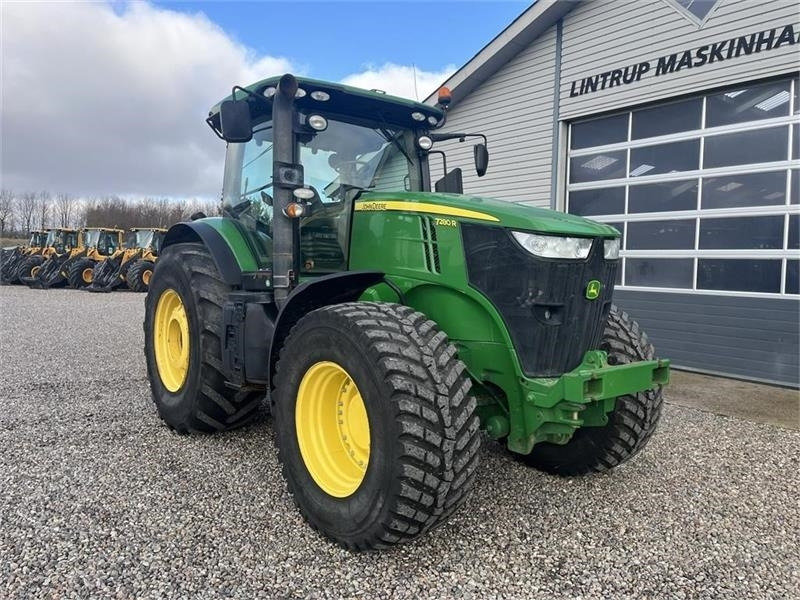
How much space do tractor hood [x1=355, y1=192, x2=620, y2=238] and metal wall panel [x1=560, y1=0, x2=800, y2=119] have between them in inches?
195

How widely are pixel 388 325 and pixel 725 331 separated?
5.76m

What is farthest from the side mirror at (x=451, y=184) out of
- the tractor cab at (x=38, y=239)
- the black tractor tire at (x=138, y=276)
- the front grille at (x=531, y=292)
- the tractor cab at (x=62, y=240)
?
the tractor cab at (x=38, y=239)

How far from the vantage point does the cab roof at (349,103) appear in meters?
3.51

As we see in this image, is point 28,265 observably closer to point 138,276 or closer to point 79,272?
point 79,272

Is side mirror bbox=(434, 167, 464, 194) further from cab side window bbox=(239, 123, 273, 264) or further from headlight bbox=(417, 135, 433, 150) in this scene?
cab side window bbox=(239, 123, 273, 264)

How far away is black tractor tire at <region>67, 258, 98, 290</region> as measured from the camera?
20078mm

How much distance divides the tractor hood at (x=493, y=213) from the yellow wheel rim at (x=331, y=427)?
0.96m

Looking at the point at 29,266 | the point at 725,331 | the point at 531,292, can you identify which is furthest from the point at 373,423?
the point at 29,266

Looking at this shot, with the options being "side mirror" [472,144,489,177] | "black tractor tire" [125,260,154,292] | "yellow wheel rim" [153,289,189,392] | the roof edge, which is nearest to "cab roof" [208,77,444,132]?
"side mirror" [472,144,489,177]

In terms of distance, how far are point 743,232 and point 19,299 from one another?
1756cm

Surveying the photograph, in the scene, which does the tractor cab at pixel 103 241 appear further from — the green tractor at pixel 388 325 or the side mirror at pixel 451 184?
the side mirror at pixel 451 184

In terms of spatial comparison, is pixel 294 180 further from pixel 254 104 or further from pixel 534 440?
pixel 534 440

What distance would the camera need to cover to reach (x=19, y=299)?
1620 cm

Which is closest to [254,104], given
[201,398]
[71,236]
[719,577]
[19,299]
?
[201,398]
